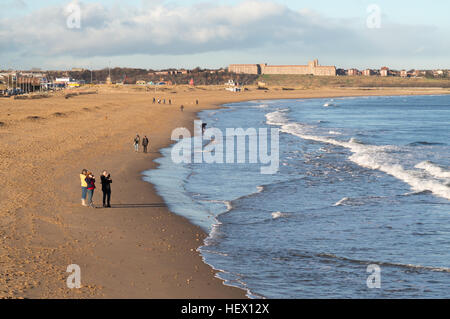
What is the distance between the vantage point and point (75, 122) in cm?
5381

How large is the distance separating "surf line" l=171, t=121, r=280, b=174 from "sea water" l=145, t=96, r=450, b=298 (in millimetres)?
1119

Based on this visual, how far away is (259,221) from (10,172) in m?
12.4

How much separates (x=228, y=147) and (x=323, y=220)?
21851mm

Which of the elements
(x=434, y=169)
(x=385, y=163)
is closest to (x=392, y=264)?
(x=434, y=169)

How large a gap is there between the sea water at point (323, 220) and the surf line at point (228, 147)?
1119 millimetres

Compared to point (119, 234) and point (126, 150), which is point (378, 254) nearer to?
point (119, 234)

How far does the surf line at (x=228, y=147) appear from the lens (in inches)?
1358

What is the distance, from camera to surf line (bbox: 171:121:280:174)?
3450 centimetres

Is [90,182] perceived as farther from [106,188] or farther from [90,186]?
[106,188]

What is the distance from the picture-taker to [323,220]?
1983cm

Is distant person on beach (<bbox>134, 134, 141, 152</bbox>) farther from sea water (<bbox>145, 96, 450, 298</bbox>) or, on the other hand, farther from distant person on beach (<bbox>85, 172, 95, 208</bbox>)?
distant person on beach (<bbox>85, 172, 95, 208</bbox>)

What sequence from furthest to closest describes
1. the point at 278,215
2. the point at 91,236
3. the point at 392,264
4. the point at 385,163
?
the point at 385,163 → the point at 278,215 → the point at 91,236 → the point at 392,264

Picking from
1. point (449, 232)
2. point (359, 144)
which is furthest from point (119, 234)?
point (359, 144)

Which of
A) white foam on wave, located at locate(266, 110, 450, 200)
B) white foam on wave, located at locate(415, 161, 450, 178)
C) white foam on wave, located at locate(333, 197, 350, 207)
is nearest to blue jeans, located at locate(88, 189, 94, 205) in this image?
white foam on wave, located at locate(333, 197, 350, 207)
